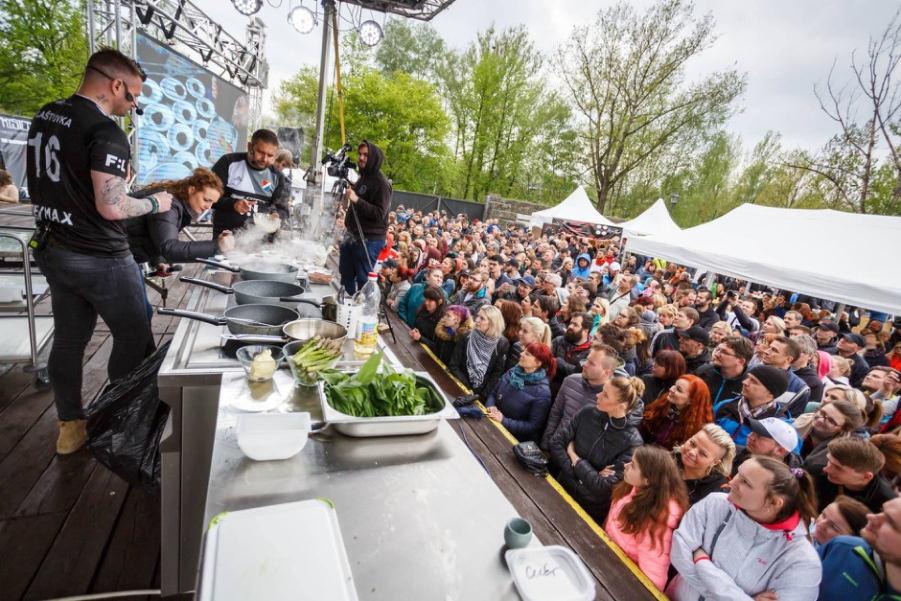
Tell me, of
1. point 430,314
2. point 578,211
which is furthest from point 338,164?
point 578,211

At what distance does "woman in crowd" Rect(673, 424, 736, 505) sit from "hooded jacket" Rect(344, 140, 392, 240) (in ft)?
11.1

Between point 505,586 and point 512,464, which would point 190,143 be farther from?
point 505,586

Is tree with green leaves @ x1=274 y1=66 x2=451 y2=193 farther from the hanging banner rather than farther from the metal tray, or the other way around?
the metal tray

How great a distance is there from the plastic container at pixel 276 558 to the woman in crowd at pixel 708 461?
2420 mm

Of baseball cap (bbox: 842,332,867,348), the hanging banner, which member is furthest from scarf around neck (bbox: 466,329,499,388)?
the hanging banner

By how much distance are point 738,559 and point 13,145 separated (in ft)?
49.5

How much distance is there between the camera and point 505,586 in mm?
979

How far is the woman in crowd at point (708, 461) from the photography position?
2459 mm

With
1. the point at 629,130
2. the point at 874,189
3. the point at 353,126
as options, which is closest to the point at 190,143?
the point at 353,126

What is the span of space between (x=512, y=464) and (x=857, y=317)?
16.7m

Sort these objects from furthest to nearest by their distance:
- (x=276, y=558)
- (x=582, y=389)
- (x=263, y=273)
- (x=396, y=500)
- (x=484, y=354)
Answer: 1. (x=484, y=354)
2. (x=582, y=389)
3. (x=263, y=273)
4. (x=396, y=500)
5. (x=276, y=558)

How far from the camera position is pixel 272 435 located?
1.25m

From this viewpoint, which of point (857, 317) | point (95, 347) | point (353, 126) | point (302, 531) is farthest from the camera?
point (353, 126)

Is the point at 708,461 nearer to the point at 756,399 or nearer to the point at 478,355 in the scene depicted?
the point at 756,399
